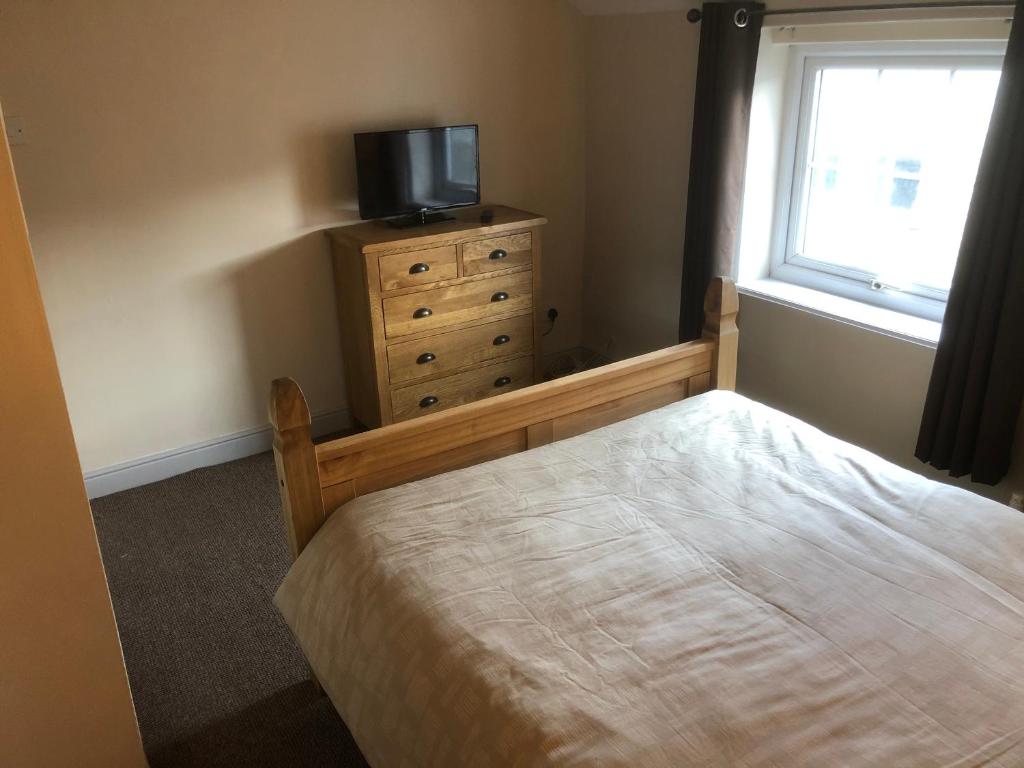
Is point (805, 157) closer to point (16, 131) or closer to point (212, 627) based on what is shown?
point (212, 627)

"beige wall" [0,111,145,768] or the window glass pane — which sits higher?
the window glass pane

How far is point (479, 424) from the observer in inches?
82.7

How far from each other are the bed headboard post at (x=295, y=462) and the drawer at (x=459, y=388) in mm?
1403

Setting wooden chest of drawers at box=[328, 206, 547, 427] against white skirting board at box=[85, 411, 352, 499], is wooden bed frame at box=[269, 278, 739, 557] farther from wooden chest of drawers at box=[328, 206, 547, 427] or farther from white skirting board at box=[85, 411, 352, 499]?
white skirting board at box=[85, 411, 352, 499]

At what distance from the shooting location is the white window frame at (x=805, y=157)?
2.66m

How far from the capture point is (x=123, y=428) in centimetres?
316

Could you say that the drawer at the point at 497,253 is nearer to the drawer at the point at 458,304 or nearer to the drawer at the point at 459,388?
the drawer at the point at 458,304

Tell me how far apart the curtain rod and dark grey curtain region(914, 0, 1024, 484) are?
156 millimetres

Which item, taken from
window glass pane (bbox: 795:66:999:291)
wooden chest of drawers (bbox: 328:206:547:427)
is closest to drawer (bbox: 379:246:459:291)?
wooden chest of drawers (bbox: 328:206:547:427)

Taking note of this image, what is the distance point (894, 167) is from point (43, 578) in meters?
2.97

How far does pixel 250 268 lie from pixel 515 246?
1.11 metres

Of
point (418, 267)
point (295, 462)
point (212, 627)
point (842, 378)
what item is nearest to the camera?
point (295, 462)

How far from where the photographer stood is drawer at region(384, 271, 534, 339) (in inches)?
127

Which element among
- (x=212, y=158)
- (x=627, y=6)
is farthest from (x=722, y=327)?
(x=212, y=158)
